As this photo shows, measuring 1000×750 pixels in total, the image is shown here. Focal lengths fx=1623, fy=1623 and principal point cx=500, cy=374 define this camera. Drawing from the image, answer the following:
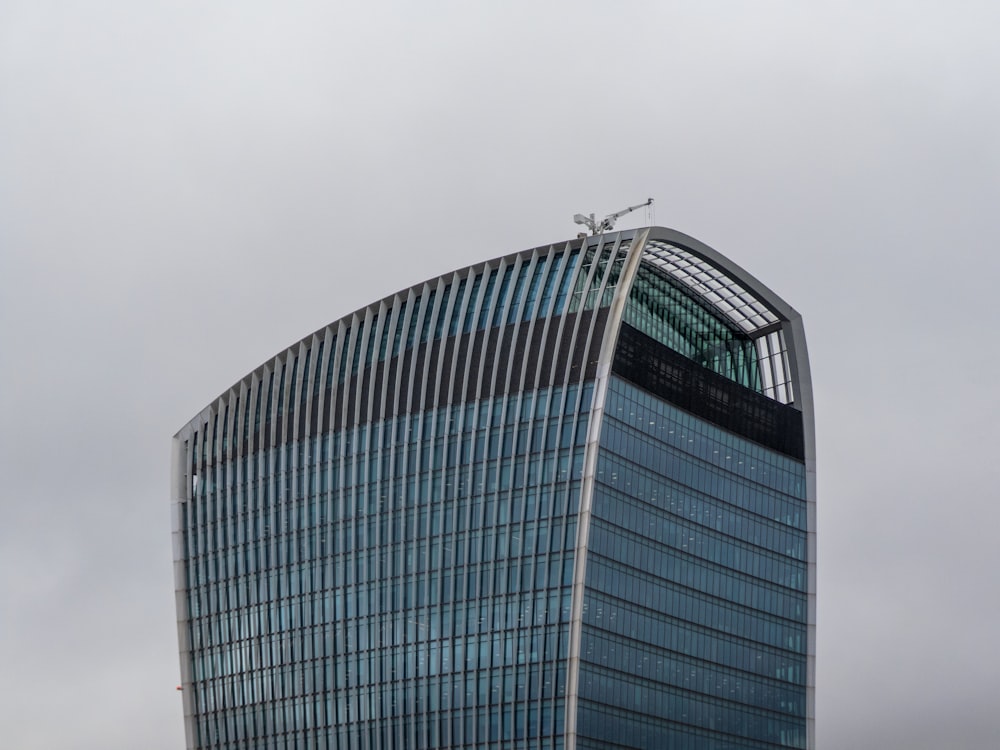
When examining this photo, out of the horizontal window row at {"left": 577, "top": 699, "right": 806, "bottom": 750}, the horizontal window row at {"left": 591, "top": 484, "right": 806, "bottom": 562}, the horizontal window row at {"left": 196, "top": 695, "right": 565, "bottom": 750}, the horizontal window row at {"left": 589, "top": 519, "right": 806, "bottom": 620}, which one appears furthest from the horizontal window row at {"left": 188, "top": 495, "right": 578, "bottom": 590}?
the horizontal window row at {"left": 577, "top": 699, "right": 806, "bottom": 750}

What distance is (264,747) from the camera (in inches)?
5984

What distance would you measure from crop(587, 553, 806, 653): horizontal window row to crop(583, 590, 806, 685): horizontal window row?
1.73 ft

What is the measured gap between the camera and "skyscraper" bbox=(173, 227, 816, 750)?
132 meters

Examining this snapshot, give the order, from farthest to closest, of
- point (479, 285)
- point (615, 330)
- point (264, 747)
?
point (264, 747), point (479, 285), point (615, 330)

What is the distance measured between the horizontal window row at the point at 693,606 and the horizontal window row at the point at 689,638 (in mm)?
526

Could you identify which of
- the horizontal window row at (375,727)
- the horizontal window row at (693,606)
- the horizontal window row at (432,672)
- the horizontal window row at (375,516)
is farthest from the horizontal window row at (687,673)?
the horizontal window row at (375,516)

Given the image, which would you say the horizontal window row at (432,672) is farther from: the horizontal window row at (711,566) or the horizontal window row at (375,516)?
the horizontal window row at (375,516)

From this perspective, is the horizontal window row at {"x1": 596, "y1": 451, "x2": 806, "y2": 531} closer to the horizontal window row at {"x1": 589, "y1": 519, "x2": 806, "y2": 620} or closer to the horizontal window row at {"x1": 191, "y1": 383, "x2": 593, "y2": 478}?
the horizontal window row at {"x1": 589, "y1": 519, "x2": 806, "y2": 620}

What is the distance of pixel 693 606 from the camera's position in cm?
14225

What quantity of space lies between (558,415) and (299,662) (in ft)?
120

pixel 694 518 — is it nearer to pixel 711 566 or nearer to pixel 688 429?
pixel 711 566

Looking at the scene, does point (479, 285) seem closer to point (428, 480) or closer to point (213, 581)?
point (428, 480)

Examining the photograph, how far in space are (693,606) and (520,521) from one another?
1956 cm

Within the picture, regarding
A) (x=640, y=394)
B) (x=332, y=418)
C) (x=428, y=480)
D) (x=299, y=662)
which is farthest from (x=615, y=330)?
(x=299, y=662)
